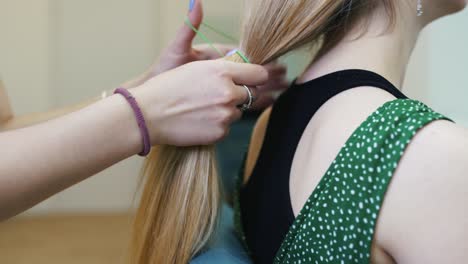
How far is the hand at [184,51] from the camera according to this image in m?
0.87

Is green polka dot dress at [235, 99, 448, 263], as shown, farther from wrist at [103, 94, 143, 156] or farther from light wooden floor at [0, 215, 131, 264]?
light wooden floor at [0, 215, 131, 264]

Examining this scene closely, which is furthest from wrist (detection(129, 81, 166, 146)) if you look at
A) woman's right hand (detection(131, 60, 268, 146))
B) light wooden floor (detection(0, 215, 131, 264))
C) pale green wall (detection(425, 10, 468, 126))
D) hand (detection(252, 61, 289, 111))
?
light wooden floor (detection(0, 215, 131, 264))

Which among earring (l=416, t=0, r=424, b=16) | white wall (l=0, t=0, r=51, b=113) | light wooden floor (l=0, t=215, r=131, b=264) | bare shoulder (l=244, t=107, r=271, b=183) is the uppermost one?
earring (l=416, t=0, r=424, b=16)

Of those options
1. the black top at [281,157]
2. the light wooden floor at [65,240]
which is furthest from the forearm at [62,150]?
the light wooden floor at [65,240]

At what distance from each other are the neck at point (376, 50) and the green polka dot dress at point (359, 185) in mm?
160

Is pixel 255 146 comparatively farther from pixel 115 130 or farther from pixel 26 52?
pixel 26 52

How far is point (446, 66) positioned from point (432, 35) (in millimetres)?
124

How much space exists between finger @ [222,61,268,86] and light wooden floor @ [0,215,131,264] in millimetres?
1550

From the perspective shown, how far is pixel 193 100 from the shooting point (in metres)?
0.70

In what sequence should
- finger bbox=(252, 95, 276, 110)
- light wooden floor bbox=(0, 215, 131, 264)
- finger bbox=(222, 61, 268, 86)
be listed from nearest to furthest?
finger bbox=(222, 61, 268, 86) < finger bbox=(252, 95, 276, 110) < light wooden floor bbox=(0, 215, 131, 264)

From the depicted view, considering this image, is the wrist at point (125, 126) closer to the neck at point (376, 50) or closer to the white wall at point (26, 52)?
the neck at point (376, 50)

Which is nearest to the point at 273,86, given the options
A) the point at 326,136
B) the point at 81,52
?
the point at 326,136

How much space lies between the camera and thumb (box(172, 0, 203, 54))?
2.80 feet

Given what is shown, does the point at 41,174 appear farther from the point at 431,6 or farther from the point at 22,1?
the point at 22,1
